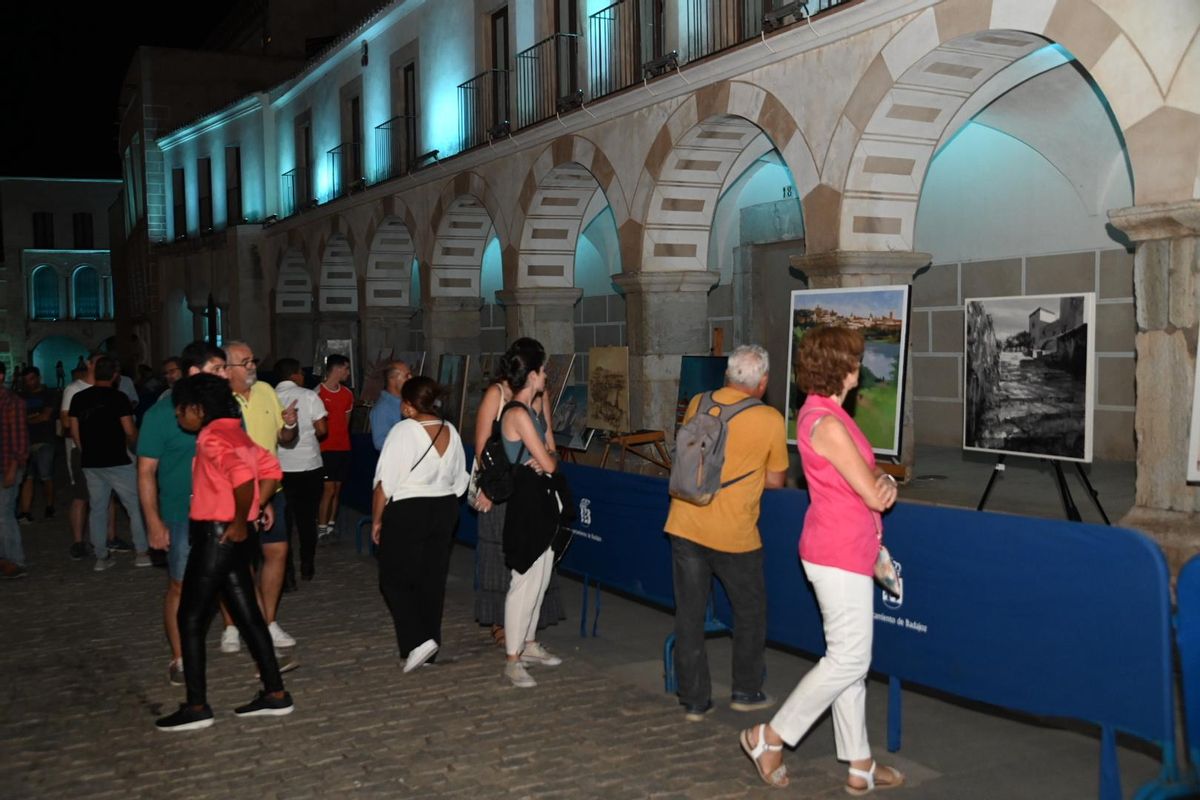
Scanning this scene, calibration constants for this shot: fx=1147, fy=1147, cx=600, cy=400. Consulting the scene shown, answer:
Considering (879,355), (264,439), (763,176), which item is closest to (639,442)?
(879,355)

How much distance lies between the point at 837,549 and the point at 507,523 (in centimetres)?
209

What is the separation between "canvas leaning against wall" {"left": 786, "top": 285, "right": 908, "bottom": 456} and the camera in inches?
301

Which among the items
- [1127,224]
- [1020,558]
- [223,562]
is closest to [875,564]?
[1020,558]

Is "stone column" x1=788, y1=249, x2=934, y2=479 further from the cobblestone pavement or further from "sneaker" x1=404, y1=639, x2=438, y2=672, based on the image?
"sneaker" x1=404, y1=639, x2=438, y2=672

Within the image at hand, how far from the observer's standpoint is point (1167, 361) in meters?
6.39

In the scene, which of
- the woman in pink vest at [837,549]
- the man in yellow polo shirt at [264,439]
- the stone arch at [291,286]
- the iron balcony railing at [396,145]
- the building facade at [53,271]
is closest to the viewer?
the woman in pink vest at [837,549]

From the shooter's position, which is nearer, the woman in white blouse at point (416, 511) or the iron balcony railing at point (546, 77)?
the woman in white blouse at point (416, 511)

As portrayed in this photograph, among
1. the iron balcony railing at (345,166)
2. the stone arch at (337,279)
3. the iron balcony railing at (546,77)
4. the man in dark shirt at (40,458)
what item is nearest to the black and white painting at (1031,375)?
the iron balcony railing at (546,77)

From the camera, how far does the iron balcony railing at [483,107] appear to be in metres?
15.3

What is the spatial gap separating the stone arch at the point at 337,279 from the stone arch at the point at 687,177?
1099cm

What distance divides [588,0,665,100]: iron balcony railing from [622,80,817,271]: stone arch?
1.11 meters

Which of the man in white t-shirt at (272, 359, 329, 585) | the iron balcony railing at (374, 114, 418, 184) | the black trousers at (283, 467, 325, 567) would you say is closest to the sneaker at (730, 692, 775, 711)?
the man in white t-shirt at (272, 359, 329, 585)

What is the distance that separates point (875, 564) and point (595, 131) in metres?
9.43

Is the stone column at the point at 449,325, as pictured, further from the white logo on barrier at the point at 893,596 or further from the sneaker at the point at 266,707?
the white logo on barrier at the point at 893,596
